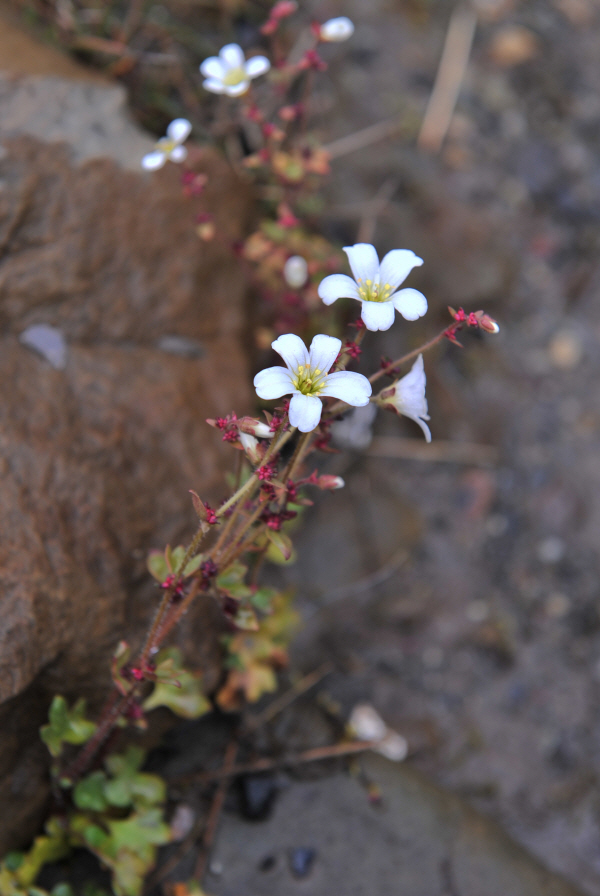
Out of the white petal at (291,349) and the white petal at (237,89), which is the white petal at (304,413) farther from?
the white petal at (237,89)

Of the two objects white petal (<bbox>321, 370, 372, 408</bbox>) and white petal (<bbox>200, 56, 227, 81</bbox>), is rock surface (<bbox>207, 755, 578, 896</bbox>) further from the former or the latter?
white petal (<bbox>200, 56, 227, 81</bbox>)

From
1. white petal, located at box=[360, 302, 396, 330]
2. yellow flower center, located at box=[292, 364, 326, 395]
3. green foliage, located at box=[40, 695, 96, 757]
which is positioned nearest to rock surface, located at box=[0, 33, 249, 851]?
green foliage, located at box=[40, 695, 96, 757]

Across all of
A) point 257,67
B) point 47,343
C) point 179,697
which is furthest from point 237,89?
point 179,697

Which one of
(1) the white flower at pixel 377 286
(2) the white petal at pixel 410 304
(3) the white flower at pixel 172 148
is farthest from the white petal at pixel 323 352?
(3) the white flower at pixel 172 148

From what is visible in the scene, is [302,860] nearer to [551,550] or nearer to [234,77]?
[551,550]

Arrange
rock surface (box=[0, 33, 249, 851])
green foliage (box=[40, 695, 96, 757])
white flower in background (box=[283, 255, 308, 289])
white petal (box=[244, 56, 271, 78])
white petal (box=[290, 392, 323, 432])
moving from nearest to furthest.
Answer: white petal (box=[290, 392, 323, 432])
green foliage (box=[40, 695, 96, 757])
rock surface (box=[0, 33, 249, 851])
white petal (box=[244, 56, 271, 78])
white flower in background (box=[283, 255, 308, 289])

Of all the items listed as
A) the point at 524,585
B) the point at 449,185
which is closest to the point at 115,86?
the point at 449,185
